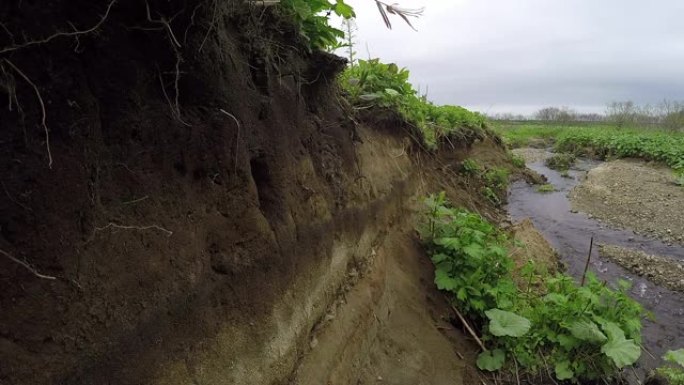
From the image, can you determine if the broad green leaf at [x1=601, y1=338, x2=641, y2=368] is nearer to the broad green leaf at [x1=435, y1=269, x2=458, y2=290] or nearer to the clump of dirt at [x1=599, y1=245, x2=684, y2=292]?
the broad green leaf at [x1=435, y1=269, x2=458, y2=290]

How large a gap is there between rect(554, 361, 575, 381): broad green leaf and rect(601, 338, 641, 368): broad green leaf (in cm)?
34

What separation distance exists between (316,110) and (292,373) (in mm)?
2172

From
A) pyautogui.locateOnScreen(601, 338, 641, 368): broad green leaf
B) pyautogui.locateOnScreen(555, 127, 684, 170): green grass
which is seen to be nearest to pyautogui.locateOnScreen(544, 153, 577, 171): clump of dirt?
pyautogui.locateOnScreen(555, 127, 684, 170): green grass

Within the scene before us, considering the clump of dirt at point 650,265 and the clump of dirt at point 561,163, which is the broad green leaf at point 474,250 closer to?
the clump of dirt at point 650,265

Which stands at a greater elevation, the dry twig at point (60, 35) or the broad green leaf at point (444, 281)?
the dry twig at point (60, 35)

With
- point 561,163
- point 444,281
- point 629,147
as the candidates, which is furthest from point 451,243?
point 629,147

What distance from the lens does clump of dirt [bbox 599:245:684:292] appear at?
733 cm

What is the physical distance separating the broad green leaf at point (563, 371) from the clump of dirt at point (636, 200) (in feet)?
23.3

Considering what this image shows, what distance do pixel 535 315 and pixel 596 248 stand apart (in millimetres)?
5370

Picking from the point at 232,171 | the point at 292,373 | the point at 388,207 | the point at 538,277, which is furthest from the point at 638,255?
the point at 232,171

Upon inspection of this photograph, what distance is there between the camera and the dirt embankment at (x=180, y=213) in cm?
154

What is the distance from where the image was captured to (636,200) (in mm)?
12250

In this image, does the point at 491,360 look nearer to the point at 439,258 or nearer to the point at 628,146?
the point at 439,258

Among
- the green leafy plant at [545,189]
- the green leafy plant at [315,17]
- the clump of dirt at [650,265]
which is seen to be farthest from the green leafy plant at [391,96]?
the green leafy plant at [545,189]
